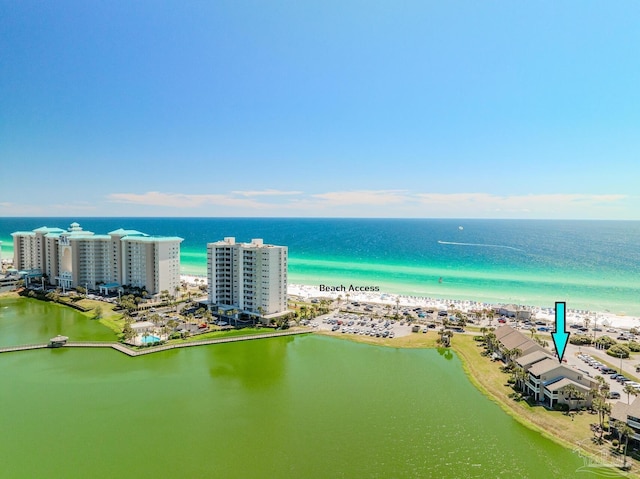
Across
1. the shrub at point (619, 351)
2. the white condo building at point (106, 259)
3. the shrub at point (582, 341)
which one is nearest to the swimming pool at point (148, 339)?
the white condo building at point (106, 259)

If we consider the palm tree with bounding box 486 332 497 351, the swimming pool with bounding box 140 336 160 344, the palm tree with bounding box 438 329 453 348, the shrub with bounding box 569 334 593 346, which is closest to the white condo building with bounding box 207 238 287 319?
the swimming pool with bounding box 140 336 160 344

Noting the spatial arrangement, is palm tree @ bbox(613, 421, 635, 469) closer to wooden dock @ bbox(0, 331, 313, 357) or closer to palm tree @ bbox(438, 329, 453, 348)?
palm tree @ bbox(438, 329, 453, 348)

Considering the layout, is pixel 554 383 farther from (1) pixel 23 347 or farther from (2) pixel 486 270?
(2) pixel 486 270

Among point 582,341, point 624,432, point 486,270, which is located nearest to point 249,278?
point 624,432

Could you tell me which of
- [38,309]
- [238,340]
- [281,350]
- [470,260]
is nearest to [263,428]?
[281,350]

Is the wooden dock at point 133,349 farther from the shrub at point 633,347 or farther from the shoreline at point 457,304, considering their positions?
the shrub at point 633,347

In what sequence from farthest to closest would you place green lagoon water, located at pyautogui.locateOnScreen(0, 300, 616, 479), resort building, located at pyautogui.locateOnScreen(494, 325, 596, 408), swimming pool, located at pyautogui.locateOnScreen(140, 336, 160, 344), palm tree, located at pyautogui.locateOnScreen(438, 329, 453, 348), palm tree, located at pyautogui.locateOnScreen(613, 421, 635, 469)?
palm tree, located at pyautogui.locateOnScreen(438, 329, 453, 348) → swimming pool, located at pyautogui.locateOnScreen(140, 336, 160, 344) → resort building, located at pyautogui.locateOnScreen(494, 325, 596, 408) → palm tree, located at pyautogui.locateOnScreen(613, 421, 635, 469) → green lagoon water, located at pyautogui.locateOnScreen(0, 300, 616, 479)
